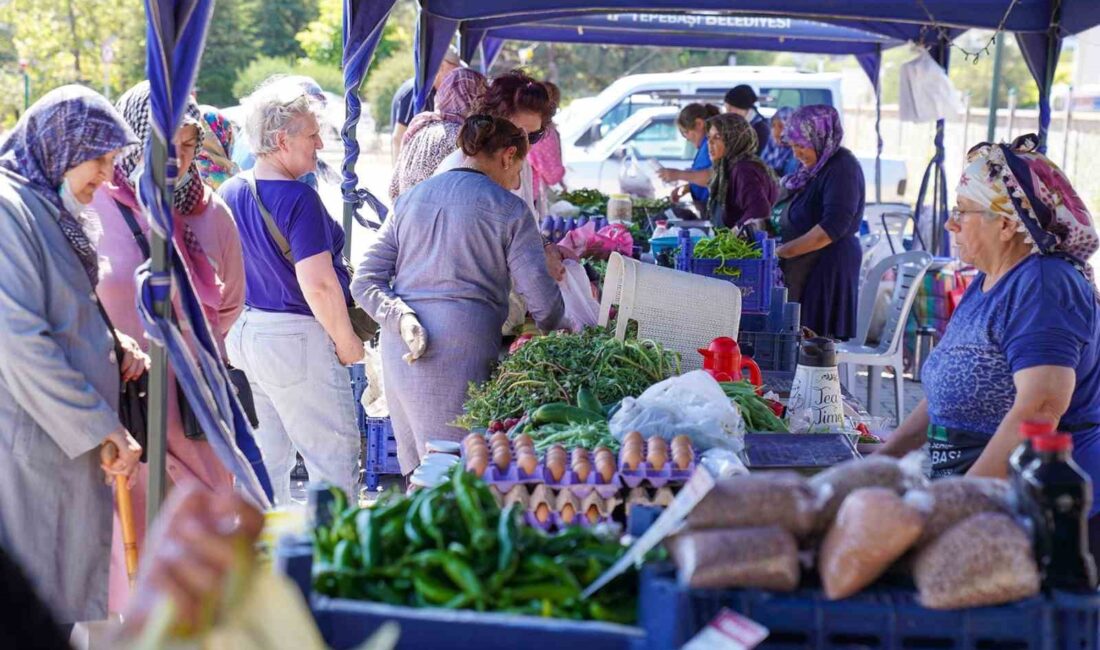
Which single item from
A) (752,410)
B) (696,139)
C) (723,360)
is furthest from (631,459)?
(696,139)

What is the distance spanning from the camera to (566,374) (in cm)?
383

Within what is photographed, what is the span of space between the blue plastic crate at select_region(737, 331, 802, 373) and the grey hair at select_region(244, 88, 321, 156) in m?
2.00

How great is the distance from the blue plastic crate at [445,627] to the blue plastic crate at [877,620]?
83 millimetres

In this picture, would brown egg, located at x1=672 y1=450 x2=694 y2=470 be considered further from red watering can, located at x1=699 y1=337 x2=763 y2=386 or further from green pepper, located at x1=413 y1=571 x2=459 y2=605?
red watering can, located at x1=699 y1=337 x2=763 y2=386

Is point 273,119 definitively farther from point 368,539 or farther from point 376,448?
point 368,539

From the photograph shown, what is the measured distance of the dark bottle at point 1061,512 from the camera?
6.18ft

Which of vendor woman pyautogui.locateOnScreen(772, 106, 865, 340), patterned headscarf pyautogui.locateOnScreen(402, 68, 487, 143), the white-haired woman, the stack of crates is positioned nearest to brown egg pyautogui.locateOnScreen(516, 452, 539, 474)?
the white-haired woman

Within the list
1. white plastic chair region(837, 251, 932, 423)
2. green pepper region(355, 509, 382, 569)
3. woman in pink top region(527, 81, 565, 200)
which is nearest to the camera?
green pepper region(355, 509, 382, 569)

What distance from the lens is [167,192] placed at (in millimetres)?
3342

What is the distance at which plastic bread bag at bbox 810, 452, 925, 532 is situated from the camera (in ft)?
6.77

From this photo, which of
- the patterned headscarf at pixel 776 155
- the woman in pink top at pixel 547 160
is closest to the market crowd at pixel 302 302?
the woman in pink top at pixel 547 160

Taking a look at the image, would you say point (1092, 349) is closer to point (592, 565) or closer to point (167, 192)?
point (592, 565)

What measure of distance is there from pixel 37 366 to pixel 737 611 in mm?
2239

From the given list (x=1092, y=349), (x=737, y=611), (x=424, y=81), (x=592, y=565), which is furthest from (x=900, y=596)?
(x=424, y=81)
